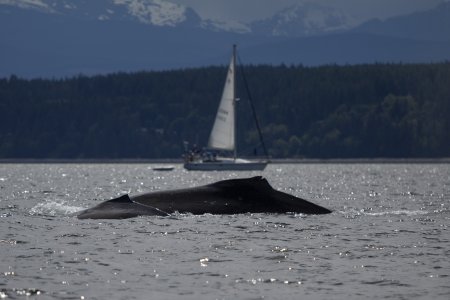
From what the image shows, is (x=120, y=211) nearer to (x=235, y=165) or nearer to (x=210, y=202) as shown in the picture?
(x=210, y=202)

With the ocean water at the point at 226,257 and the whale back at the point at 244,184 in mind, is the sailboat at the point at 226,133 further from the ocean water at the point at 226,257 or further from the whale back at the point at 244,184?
the ocean water at the point at 226,257

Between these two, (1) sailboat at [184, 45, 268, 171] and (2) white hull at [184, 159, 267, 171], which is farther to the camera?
(2) white hull at [184, 159, 267, 171]

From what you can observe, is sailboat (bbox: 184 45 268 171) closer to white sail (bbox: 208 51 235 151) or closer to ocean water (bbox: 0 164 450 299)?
white sail (bbox: 208 51 235 151)

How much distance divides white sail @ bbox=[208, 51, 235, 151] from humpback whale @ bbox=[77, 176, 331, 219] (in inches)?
4144

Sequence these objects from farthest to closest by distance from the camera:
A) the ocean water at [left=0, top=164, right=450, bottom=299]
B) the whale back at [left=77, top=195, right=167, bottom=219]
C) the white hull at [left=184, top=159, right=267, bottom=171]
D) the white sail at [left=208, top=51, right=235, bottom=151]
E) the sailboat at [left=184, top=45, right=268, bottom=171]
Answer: the white hull at [left=184, top=159, right=267, bottom=171] < the sailboat at [left=184, top=45, right=268, bottom=171] < the white sail at [left=208, top=51, right=235, bottom=151] < the whale back at [left=77, top=195, right=167, bottom=219] < the ocean water at [left=0, top=164, right=450, bottom=299]

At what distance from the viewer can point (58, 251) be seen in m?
38.2

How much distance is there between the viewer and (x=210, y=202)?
5044 centimetres

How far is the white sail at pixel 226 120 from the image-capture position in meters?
159

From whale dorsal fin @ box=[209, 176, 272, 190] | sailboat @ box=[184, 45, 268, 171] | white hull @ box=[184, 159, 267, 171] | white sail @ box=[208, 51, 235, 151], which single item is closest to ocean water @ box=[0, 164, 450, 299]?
whale dorsal fin @ box=[209, 176, 272, 190]

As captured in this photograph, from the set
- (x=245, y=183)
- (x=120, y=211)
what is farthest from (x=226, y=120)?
(x=120, y=211)

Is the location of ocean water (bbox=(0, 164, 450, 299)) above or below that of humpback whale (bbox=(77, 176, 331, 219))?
below

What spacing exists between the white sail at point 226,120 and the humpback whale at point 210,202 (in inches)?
4144

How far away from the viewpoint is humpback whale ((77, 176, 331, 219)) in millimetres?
49875

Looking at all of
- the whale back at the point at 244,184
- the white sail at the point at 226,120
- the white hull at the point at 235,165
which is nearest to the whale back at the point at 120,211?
the whale back at the point at 244,184
